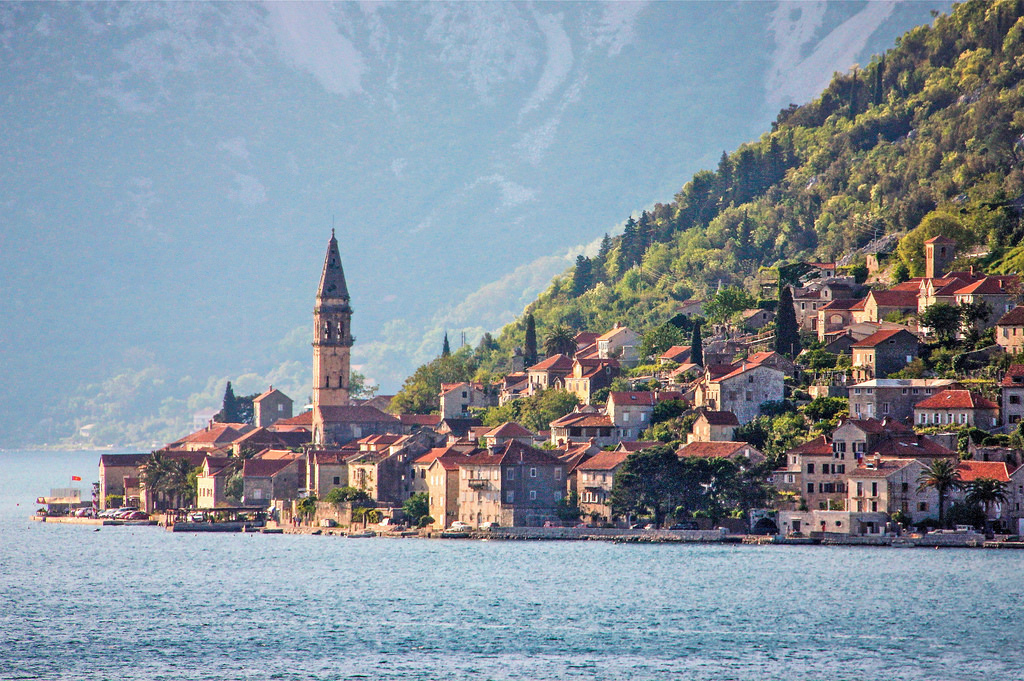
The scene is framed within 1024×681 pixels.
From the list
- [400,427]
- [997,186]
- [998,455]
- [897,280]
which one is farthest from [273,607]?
[997,186]

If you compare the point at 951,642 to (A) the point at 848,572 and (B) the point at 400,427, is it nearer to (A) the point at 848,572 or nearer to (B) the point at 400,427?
(A) the point at 848,572

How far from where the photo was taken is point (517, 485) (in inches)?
4333

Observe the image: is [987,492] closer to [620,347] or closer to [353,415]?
[353,415]

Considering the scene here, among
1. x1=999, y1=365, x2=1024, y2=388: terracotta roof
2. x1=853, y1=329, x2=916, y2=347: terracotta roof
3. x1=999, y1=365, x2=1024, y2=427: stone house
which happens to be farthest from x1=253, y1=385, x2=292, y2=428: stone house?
x1=999, y1=365, x2=1024, y2=427: stone house

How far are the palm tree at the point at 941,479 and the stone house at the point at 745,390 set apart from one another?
2124 centimetres

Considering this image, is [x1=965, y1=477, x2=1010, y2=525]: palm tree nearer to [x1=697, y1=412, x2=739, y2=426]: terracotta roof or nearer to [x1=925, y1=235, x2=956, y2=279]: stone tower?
[x1=697, y1=412, x2=739, y2=426]: terracotta roof

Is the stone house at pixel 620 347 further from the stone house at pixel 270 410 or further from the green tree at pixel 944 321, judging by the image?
the green tree at pixel 944 321

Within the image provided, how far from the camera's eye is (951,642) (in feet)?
222


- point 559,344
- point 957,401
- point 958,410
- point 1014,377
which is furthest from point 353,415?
point 1014,377

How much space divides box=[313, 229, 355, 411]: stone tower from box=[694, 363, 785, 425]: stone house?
39.6m

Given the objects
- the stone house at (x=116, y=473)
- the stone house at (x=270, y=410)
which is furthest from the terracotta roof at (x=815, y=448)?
the stone house at (x=270, y=410)

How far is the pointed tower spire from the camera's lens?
487ft

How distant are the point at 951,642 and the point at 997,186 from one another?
3692 inches

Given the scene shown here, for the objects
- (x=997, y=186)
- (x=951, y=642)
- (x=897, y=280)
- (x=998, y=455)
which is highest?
(x=997, y=186)
